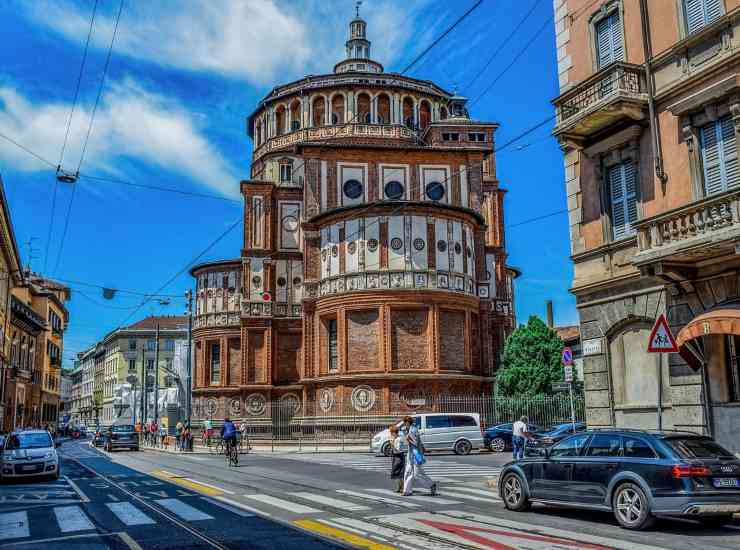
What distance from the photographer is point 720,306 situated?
45.9 ft

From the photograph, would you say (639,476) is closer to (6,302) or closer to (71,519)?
(71,519)

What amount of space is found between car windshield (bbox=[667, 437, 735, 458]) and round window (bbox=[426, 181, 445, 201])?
36.6 m

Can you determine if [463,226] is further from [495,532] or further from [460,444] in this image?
[495,532]

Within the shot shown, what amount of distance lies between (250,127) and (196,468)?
143ft

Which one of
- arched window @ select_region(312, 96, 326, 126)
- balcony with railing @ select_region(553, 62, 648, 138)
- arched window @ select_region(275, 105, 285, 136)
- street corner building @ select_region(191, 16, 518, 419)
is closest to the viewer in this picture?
balcony with railing @ select_region(553, 62, 648, 138)

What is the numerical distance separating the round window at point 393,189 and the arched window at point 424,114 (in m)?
11.5

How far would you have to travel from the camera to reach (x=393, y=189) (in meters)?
47.0

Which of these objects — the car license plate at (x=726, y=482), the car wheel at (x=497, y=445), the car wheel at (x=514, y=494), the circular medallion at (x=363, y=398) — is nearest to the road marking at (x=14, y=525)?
the car wheel at (x=514, y=494)

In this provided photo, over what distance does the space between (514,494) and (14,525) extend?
27.7ft

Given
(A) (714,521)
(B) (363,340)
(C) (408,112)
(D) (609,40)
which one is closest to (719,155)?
(D) (609,40)

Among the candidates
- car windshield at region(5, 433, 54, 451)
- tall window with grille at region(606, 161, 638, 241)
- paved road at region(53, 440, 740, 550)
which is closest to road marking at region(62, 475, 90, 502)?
car windshield at region(5, 433, 54, 451)

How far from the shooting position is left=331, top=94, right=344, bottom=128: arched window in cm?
5631

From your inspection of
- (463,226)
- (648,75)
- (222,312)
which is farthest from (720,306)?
(222,312)

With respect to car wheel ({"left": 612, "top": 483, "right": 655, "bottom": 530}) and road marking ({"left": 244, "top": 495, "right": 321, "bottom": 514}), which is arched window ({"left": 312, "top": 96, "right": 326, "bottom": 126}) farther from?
car wheel ({"left": 612, "top": 483, "right": 655, "bottom": 530})
